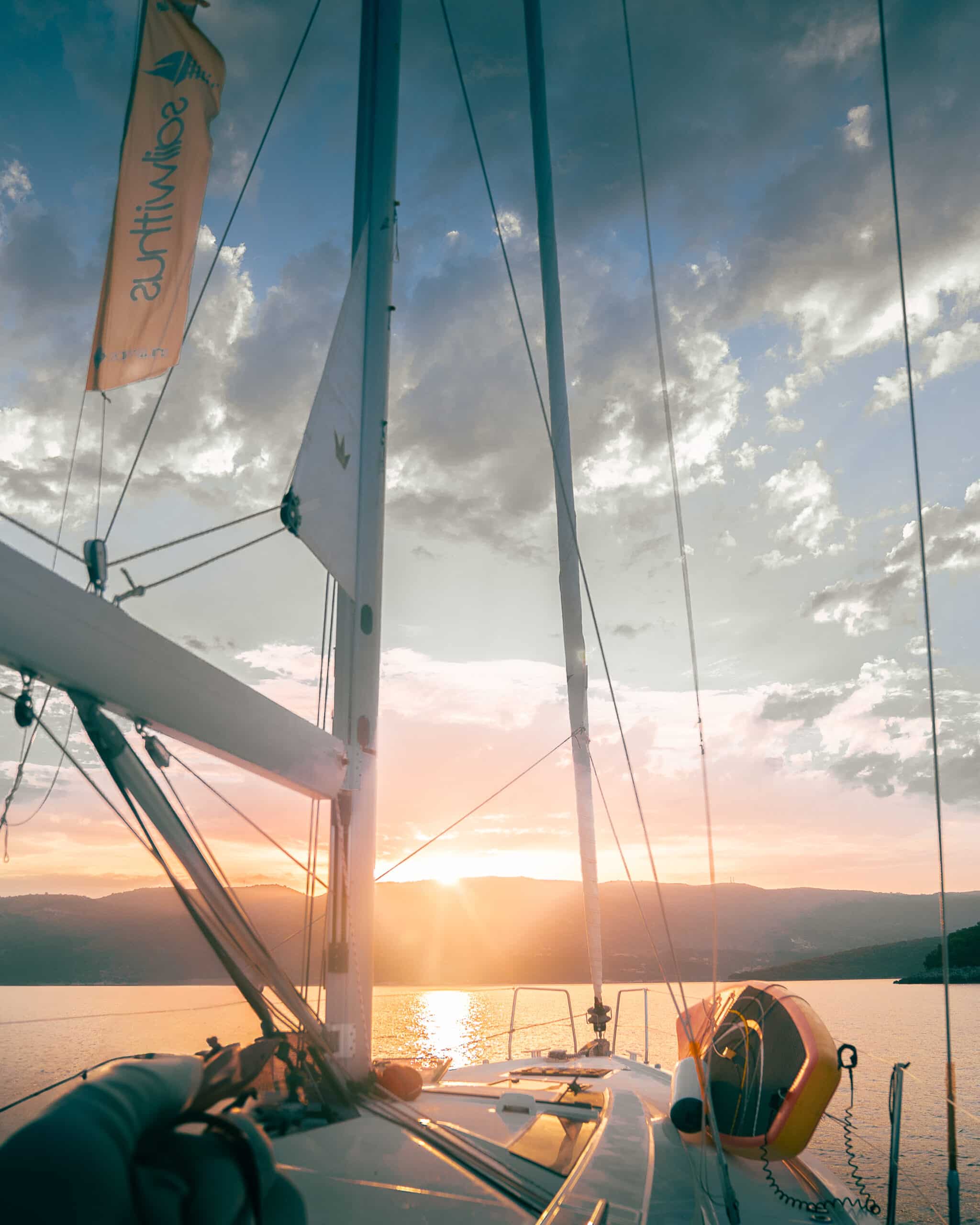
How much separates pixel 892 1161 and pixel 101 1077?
5.05 meters

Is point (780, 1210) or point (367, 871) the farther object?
point (367, 871)

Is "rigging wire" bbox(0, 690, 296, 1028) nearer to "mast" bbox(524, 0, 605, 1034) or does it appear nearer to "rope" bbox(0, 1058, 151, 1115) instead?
"rope" bbox(0, 1058, 151, 1115)

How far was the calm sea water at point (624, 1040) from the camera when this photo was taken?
13555 millimetres

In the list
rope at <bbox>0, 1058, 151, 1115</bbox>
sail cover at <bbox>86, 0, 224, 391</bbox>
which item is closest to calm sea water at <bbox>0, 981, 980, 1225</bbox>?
rope at <bbox>0, 1058, 151, 1115</bbox>

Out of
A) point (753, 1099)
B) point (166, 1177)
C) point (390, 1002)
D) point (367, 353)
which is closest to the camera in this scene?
point (166, 1177)

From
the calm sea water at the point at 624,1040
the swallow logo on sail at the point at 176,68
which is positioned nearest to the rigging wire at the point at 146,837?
the calm sea water at the point at 624,1040

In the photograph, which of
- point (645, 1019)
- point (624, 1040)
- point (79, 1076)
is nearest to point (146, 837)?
point (79, 1076)

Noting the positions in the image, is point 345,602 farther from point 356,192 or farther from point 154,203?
point 356,192

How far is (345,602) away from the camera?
6043mm

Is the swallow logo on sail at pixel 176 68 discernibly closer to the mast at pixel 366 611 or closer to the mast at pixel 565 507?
the mast at pixel 366 611

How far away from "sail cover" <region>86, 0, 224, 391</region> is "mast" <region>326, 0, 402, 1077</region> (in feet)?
4.94

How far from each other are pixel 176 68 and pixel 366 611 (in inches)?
174

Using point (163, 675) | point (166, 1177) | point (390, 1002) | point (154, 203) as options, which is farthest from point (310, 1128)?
point (390, 1002)

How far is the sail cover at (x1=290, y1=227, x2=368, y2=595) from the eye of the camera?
5227 millimetres
